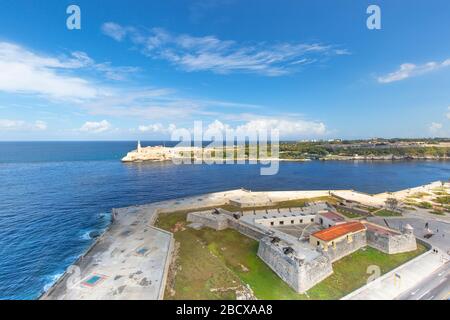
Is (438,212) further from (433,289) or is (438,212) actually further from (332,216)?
(433,289)

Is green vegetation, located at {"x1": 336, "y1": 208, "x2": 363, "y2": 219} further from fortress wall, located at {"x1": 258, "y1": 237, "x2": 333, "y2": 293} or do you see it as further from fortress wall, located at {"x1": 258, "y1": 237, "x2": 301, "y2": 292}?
fortress wall, located at {"x1": 258, "y1": 237, "x2": 301, "y2": 292}

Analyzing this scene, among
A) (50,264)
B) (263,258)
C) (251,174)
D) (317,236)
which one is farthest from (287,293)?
(251,174)

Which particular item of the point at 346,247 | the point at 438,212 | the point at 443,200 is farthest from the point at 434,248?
the point at 443,200

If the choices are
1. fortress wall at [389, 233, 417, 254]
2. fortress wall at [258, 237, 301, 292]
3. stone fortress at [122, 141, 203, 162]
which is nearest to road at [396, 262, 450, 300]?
fortress wall at [389, 233, 417, 254]

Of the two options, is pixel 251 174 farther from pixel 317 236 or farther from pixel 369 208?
pixel 317 236

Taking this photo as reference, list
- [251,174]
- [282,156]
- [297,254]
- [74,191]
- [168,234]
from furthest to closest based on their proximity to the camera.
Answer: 1. [282,156]
2. [251,174]
3. [74,191]
4. [168,234]
5. [297,254]

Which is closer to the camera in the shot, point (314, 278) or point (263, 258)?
point (314, 278)

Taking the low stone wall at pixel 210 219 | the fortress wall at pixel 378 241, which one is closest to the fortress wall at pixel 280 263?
the low stone wall at pixel 210 219

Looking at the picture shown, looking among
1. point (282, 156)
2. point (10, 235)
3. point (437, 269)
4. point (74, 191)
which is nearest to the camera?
point (437, 269)
